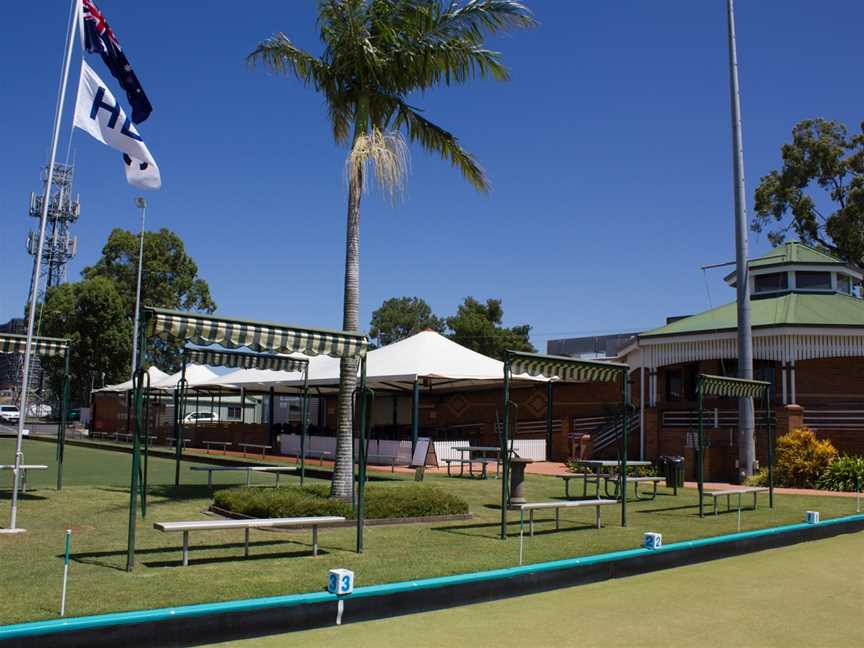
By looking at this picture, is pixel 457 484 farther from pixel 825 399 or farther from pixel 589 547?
pixel 825 399

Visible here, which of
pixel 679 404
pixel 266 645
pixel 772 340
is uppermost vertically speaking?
pixel 772 340

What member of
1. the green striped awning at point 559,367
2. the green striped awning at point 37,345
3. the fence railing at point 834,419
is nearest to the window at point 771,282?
the fence railing at point 834,419

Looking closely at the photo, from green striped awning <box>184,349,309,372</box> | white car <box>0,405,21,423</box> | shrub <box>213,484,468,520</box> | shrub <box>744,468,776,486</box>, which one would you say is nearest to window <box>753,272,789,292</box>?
shrub <box>744,468,776,486</box>

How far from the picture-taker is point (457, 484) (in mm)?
18859

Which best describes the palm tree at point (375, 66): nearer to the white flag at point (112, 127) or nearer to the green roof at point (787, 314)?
the white flag at point (112, 127)

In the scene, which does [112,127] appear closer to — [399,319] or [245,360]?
[245,360]

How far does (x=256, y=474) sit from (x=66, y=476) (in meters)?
4.56

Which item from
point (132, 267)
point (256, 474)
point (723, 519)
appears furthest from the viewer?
point (132, 267)

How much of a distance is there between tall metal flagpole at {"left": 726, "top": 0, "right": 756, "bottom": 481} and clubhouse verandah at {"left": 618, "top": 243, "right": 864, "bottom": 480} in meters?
1.46

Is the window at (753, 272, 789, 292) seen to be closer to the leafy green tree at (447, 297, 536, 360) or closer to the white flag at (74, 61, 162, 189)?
the white flag at (74, 61, 162, 189)

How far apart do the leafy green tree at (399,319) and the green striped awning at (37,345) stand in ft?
235

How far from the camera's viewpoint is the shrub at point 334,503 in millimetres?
11211

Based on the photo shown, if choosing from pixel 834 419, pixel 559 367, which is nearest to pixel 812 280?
pixel 834 419

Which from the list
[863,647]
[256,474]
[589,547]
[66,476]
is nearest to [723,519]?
[589,547]
